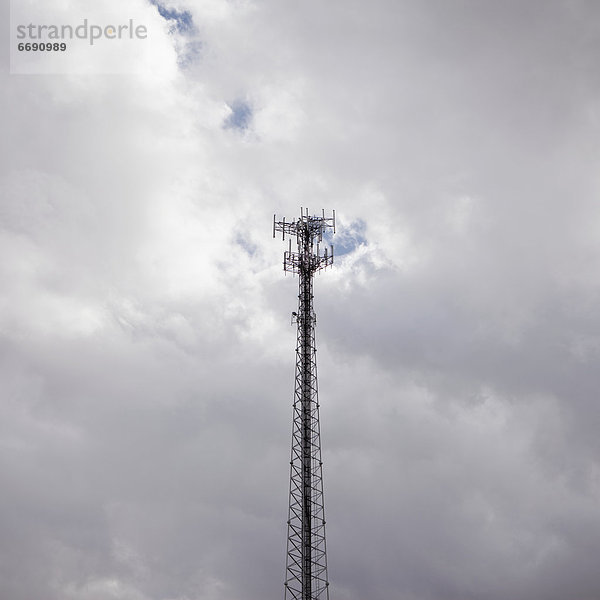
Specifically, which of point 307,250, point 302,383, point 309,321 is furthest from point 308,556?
point 307,250

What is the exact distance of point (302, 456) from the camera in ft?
330

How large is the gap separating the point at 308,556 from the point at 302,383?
20.3 meters

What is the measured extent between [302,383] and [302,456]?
8.80 metres

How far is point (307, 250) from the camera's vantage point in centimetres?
10819

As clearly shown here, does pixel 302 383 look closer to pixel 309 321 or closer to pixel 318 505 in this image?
pixel 309 321

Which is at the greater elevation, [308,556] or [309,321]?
[309,321]

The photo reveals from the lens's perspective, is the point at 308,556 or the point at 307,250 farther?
the point at 307,250

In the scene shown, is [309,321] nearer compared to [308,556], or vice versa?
[308,556]

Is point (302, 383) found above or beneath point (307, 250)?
beneath

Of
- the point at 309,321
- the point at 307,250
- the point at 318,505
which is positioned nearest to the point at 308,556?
the point at 318,505

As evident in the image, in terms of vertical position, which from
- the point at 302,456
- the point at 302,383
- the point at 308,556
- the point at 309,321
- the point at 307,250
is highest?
the point at 307,250

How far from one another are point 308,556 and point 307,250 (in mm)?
37639

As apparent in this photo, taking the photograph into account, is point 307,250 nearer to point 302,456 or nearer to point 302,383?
point 302,383

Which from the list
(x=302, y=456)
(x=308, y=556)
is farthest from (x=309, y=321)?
(x=308, y=556)
